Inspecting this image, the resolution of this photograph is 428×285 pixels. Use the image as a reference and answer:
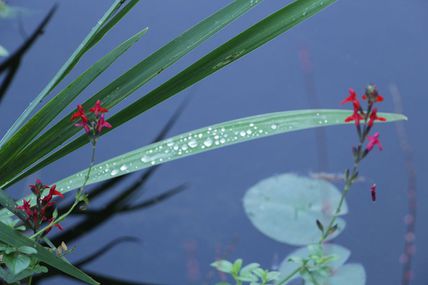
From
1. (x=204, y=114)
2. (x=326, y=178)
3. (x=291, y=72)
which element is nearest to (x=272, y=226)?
(x=326, y=178)

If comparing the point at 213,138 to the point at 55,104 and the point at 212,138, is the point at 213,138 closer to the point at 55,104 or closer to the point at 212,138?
the point at 212,138

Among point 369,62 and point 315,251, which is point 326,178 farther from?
point 315,251

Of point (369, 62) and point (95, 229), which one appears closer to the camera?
point (95, 229)

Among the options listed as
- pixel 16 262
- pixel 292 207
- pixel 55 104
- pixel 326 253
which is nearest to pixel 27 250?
pixel 16 262

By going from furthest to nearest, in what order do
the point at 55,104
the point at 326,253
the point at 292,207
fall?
the point at 292,207 → the point at 326,253 → the point at 55,104

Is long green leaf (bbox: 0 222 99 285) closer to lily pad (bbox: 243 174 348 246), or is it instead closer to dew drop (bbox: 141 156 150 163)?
dew drop (bbox: 141 156 150 163)

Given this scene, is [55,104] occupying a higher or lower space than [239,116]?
lower

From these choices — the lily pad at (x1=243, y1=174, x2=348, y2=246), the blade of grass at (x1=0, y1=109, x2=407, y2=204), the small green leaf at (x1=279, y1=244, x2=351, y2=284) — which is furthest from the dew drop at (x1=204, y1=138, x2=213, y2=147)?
the lily pad at (x1=243, y1=174, x2=348, y2=246)
